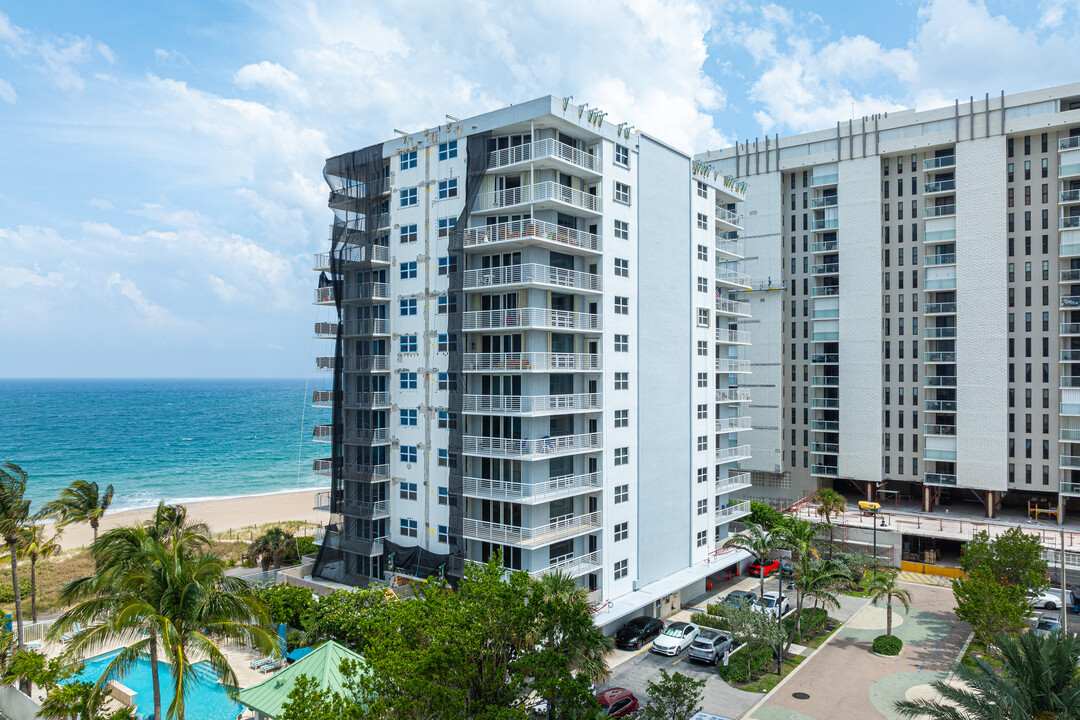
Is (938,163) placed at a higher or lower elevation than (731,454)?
higher

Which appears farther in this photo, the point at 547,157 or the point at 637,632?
the point at 637,632

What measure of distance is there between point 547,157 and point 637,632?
1049 inches

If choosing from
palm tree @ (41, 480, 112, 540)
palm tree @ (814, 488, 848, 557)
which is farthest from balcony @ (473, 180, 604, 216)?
palm tree @ (814, 488, 848, 557)

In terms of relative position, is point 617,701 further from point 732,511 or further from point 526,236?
point 732,511

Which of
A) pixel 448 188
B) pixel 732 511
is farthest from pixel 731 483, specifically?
pixel 448 188

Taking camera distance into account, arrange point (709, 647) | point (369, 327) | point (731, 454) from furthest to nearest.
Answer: point (731, 454) → point (369, 327) → point (709, 647)

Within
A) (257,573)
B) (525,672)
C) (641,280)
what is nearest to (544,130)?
(641,280)

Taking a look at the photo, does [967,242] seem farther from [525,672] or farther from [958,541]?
[525,672]

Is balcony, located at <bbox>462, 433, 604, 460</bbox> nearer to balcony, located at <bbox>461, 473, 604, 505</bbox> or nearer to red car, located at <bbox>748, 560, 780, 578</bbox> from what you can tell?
balcony, located at <bbox>461, 473, 604, 505</bbox>

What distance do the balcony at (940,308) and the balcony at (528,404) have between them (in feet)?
128

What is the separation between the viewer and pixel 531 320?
3591cm

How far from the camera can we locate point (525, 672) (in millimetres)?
20719

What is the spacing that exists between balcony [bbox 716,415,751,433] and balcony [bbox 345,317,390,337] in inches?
987

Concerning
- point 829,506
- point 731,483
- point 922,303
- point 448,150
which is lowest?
point 829,506
